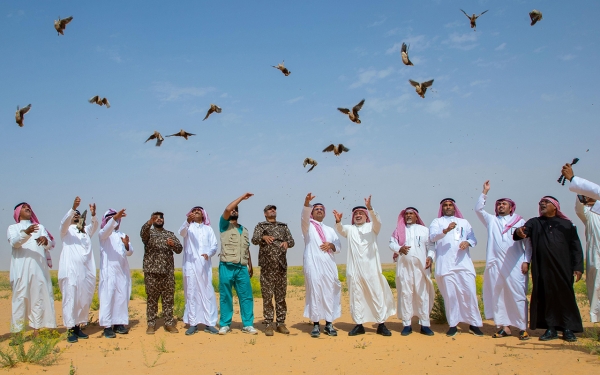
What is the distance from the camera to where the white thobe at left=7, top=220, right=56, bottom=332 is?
25.7ft

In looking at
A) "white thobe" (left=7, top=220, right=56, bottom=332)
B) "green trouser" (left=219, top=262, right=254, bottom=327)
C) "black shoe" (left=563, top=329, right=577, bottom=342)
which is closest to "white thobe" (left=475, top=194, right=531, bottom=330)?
"black shoe" (left=563, top=329, right=577, bottom=342)

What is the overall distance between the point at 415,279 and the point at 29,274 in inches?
241

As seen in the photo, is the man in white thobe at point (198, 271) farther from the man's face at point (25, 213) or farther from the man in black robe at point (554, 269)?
the man in black robe at point (554, 269)

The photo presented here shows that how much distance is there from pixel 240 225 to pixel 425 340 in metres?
3.50

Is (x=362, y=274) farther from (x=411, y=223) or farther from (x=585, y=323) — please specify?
(x=585, y=323)

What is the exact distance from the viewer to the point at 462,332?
8.39m

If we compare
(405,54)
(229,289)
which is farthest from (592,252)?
(229,289)

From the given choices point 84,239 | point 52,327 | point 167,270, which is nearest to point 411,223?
point 167,270

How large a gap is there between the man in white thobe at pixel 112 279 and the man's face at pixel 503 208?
241 inches

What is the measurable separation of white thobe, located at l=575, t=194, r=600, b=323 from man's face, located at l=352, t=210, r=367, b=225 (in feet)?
10.9

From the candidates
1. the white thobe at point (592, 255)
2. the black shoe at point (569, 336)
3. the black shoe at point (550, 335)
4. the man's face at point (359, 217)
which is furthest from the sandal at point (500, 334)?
the man's face at point (359, 217)

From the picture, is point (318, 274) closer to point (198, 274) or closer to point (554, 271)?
point (198, 274)

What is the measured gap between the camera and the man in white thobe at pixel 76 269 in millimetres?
8008

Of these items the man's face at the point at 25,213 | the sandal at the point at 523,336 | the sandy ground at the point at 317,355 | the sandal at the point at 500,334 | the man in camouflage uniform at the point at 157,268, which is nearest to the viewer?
the sandy ground at the point at 317,355
